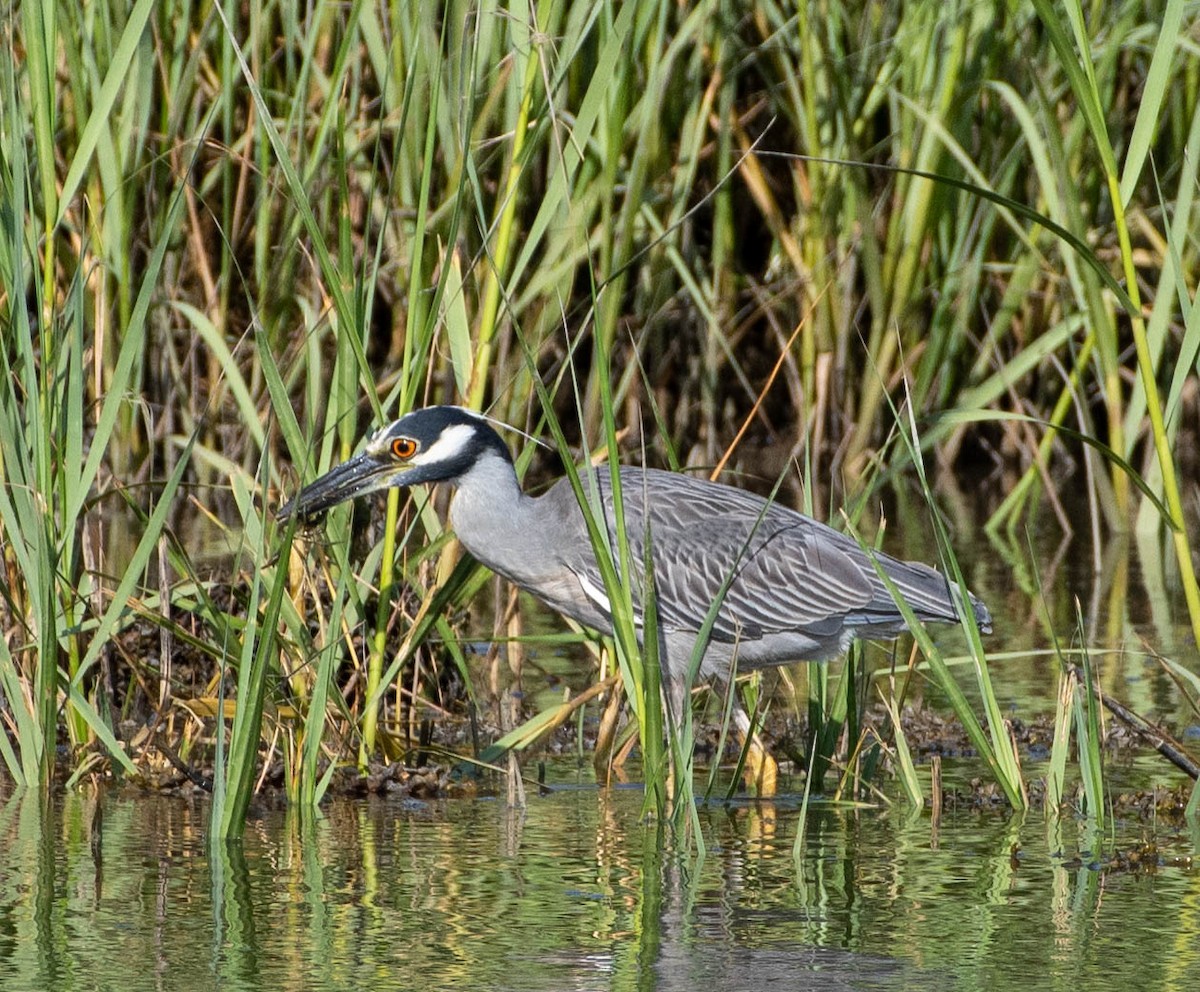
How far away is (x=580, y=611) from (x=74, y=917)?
1.80 meters

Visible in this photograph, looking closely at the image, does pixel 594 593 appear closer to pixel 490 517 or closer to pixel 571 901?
pixel 490 517

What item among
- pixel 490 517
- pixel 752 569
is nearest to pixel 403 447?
pixel 490 517

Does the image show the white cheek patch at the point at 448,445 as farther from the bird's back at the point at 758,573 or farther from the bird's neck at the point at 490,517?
the bird's back at the point at 758,573

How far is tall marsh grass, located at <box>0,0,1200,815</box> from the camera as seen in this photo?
4.11 metres

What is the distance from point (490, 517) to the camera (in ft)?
16.2

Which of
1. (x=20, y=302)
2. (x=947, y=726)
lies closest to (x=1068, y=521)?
(x=947, y=726)

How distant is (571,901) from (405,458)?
1399mm

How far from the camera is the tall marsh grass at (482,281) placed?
4.11 metres

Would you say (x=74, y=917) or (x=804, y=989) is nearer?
(x=804, y=989)

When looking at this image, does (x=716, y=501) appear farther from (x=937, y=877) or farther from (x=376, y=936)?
(x=376, y=936)

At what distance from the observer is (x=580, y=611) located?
5.00m

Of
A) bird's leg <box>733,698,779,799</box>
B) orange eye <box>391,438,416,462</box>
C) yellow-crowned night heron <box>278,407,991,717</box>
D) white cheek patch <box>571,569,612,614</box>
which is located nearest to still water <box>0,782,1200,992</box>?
bird's leg <box>733,698,779,799</box>

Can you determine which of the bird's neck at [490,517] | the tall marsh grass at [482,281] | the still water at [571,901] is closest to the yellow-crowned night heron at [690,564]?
the bird's neck at [490,517]

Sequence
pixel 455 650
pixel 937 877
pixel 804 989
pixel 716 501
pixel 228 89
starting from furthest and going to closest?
pixel 228 89 < pixel 716 501 < pixel 455 650 < pixel 937 877 < pixel 804 989
